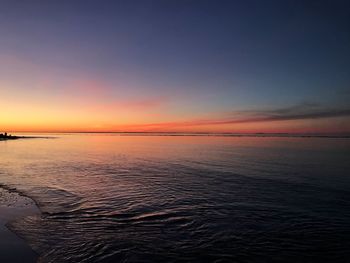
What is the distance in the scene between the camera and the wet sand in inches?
295

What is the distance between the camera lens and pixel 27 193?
50.7 feet

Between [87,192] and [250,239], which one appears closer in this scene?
[250,239]

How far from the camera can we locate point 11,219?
10766 mm

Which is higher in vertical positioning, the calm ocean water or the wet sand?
the wet sand

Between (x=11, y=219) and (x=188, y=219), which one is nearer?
(x=11, y=219)

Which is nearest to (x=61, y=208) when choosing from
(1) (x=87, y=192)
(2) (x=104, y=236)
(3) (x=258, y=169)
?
(1) (x=87, y=192)

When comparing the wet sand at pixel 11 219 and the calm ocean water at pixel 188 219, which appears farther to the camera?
the calm ocean water at pixel 188 219

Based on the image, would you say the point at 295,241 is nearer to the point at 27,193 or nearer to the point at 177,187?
the point at 177,187

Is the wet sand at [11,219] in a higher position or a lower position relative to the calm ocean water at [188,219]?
higher

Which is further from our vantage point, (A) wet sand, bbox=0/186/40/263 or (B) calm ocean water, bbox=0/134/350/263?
(B) calm ocean water, bbox=0/134/350/263

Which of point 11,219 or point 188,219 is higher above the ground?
point 11,219

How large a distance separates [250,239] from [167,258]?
9.75 feet

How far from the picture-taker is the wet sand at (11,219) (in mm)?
7500

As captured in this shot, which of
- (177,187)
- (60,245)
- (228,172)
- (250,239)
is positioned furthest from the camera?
(228,172)
